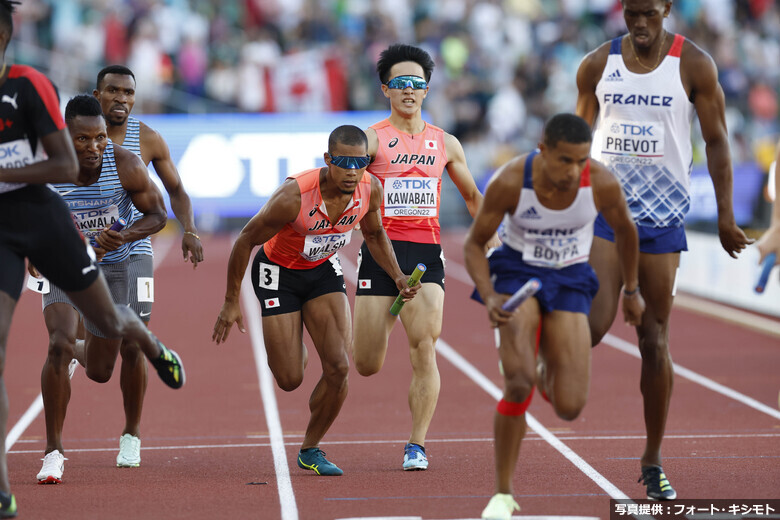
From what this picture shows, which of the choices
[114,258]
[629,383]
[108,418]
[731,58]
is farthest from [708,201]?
[114,258]

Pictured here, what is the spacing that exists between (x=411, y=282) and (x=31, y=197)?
241 centimetres

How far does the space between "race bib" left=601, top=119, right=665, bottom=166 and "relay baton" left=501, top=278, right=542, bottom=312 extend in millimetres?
1314

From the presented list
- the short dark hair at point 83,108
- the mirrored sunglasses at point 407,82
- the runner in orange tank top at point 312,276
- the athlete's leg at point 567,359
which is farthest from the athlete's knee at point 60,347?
the athlete's leg at point 567,359

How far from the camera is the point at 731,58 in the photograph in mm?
27656

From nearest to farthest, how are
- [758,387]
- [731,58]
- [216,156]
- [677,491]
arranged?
[677,491], [758,387], [216,156], [731,58]

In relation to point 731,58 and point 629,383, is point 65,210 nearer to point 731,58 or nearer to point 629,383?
point 629,383

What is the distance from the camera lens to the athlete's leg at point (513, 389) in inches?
231

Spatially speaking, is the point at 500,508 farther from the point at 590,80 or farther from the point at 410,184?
the point at 410,184

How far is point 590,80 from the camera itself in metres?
6.98

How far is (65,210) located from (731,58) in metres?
23.6

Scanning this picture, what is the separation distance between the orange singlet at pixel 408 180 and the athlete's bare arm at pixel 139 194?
139cm

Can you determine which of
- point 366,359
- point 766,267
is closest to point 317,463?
point 366,359

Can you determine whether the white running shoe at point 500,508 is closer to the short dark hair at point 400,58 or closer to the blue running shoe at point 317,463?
the blue running shoe at point 317,463

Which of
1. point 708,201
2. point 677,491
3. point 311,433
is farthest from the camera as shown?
point 708,201
